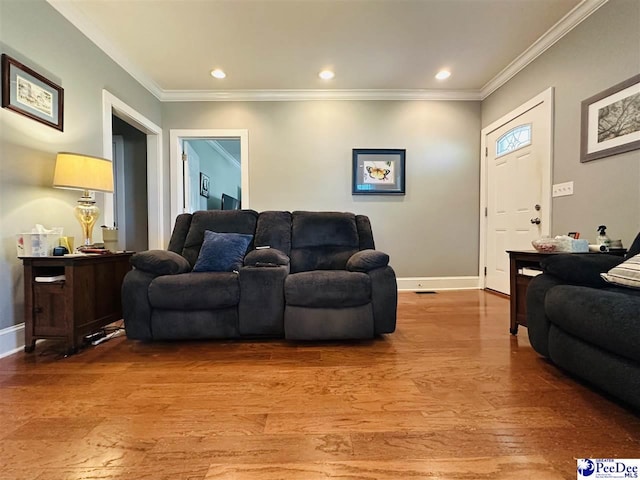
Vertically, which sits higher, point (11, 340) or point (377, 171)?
point (377, 171)

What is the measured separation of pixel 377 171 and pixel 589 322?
9.23 ft

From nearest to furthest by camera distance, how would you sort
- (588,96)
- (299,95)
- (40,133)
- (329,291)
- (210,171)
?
(329,291) < (40,133) < (588,96) < (299,95) < (210,171)

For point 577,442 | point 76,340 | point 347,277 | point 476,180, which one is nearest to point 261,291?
point 347,277

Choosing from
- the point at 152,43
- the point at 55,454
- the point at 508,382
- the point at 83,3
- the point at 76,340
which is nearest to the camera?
the point at 55,454

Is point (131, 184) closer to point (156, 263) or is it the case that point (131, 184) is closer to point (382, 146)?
point (156, 263)

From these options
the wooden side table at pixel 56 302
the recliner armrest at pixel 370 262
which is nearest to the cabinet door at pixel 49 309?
the wooden side table at pixel 56 302

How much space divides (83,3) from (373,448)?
3.46 m

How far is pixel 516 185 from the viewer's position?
3.18m

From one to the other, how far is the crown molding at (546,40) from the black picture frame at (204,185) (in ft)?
13.7

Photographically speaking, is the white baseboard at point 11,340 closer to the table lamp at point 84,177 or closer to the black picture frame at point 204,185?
the table lamp at point 84,177

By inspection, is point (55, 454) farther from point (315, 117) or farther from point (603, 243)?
point (315, 117)

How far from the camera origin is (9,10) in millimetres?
1861

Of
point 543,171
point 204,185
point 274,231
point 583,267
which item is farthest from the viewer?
point 204,185

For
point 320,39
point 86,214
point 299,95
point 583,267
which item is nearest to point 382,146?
point 299,95
